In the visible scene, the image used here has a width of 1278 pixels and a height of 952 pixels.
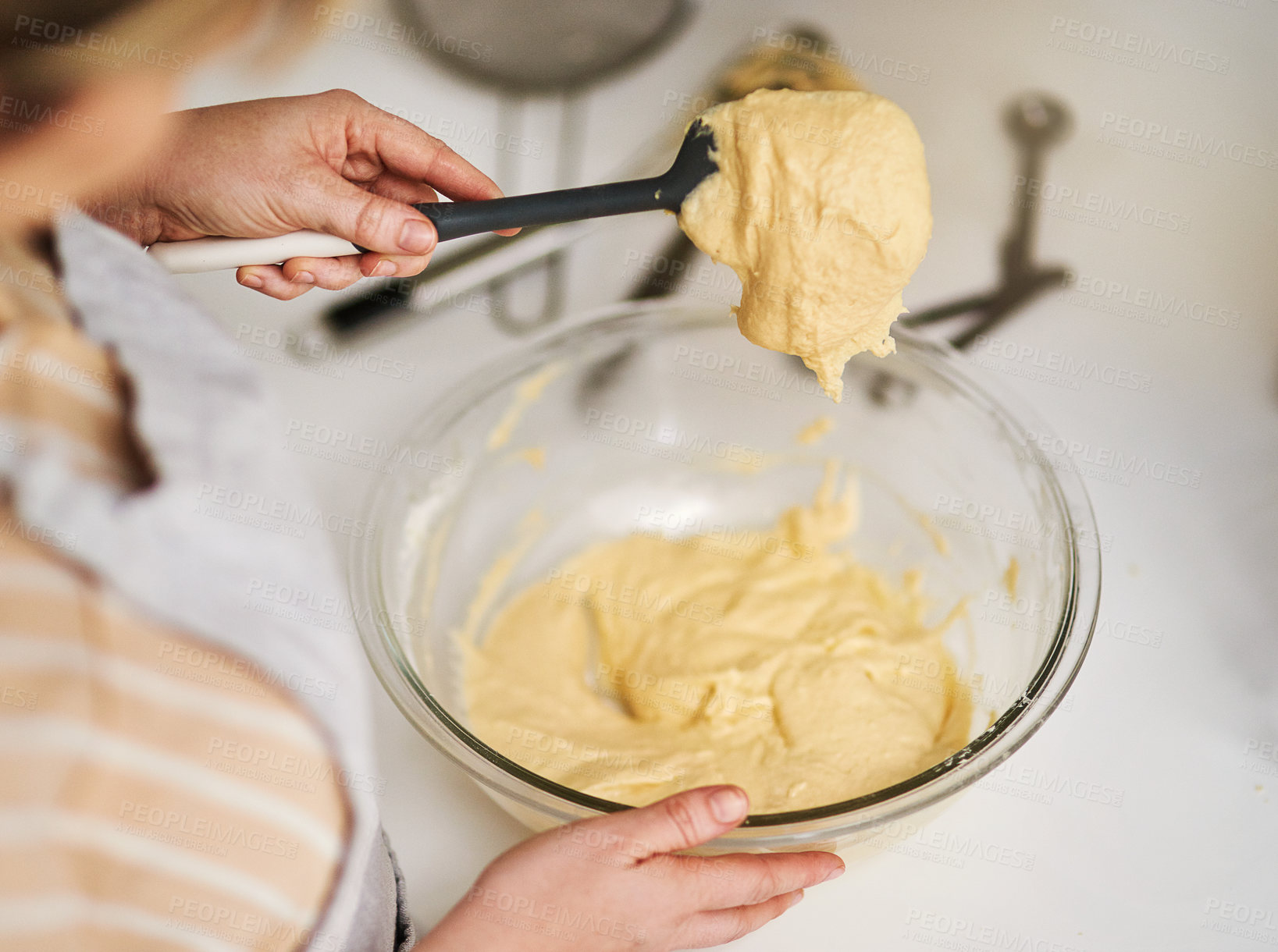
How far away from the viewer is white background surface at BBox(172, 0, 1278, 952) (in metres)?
0.78

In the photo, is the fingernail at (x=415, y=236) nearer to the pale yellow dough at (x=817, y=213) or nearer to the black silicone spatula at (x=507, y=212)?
the black silicone spatula at (x=507, y=212)

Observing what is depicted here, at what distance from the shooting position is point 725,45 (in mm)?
1181

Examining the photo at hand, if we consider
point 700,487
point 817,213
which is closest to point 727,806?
point 817,213

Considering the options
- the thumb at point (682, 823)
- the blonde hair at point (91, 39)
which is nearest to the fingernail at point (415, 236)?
the blonde hair at point (91, 39)

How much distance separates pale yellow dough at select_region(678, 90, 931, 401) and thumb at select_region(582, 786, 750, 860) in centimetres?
33

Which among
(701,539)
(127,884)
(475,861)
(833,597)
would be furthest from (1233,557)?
(127,884)

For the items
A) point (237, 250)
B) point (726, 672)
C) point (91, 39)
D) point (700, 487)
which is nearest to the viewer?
point (91, 39)

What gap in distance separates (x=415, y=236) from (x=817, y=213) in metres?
0.28

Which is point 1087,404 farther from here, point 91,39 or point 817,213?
point 91,39

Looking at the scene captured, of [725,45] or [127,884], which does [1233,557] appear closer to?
[725,45]

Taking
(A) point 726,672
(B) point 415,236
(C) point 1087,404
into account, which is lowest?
(A) point 726,672

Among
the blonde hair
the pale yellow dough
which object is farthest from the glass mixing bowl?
the blonde hair

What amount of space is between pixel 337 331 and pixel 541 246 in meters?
0.28

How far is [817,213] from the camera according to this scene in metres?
0.65
